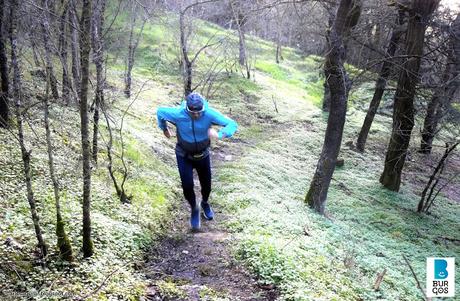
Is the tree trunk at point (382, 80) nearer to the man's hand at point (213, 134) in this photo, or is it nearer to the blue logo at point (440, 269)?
the blue logo at point (440, 269)

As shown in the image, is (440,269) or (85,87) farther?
(440,269)

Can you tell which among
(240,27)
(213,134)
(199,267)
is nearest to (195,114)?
(213,134)

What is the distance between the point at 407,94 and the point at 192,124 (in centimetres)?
918

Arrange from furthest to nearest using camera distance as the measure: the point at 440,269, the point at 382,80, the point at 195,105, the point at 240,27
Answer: the point at 240,27 → the point at 382,80 → the point at 440,269 → the point at 195,105

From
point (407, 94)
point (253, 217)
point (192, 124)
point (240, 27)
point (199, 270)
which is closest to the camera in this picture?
point (199, 270)

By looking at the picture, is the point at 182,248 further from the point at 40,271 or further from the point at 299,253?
the point at 40,271

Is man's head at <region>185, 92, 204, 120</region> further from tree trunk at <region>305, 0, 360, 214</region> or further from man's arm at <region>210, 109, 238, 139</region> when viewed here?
tree trunk at <region>305, 0, 360, 214</region>

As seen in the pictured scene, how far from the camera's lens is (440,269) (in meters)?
7.57

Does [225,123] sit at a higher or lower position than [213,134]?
higher

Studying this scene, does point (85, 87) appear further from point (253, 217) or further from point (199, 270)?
point (253, 217)

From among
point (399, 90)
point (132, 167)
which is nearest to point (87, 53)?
point (132, 167)

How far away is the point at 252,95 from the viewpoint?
27.2m

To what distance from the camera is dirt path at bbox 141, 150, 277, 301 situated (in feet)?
17.0

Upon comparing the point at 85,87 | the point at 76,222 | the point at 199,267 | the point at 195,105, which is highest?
the point at 85,87
